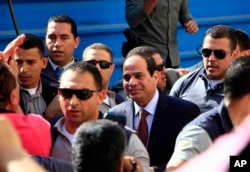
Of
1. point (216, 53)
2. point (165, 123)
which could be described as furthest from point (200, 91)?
point (165, 123)

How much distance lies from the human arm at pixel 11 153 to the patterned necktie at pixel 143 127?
8.02 ft

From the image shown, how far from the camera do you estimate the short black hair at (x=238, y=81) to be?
2.99 metres

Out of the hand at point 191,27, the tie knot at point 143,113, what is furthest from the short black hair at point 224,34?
the hand at point 191,27

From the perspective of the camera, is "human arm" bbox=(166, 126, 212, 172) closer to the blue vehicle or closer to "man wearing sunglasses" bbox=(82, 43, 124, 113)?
"man wearing sunglasses" bbox=(82, 43, 124, 113)

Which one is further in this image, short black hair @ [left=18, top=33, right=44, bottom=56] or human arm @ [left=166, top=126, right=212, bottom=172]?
short black hair @ [left=18, top=33, right=44, bottom=56]

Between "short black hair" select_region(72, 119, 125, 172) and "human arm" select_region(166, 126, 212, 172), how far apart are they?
3.24 feet

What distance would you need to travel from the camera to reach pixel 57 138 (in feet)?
10.6

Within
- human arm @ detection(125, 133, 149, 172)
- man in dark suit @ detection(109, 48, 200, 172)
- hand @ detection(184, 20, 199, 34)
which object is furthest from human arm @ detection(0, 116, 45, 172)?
hand @ detection(184, 20, 199, 34)

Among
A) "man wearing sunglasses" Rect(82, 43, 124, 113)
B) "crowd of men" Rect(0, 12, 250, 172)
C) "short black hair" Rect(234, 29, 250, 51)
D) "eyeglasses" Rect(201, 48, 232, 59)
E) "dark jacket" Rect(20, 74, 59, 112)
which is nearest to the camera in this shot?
"crowd of men" Rect(0, 12, 250, 172)

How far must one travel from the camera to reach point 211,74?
4387 millimetres

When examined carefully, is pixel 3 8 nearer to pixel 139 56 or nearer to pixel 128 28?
pixel 128 28

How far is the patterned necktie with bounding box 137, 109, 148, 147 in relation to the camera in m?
3.71

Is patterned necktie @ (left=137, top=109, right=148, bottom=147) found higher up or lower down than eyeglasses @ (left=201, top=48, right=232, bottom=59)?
lower down

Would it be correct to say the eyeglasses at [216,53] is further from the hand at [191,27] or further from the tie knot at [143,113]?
the hand at [191,27]
